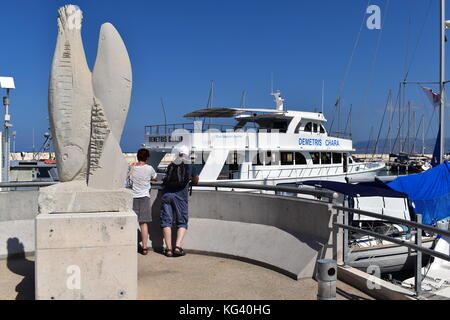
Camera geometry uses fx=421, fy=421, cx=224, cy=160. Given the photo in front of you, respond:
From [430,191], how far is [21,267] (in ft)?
36.1

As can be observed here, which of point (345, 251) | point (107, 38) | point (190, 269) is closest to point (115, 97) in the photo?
point (107, 38)

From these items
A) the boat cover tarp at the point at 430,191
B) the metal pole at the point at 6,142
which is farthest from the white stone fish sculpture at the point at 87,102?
the boat cover tarp at the point at 430,191

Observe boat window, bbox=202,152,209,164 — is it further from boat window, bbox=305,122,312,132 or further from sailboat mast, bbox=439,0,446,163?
sailboat mast, bbox=439,0,446,163

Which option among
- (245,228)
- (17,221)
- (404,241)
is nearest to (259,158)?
(245,228)

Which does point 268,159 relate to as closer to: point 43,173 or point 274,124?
point 274,124

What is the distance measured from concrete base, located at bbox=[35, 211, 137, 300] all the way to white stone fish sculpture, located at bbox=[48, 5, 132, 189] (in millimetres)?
554

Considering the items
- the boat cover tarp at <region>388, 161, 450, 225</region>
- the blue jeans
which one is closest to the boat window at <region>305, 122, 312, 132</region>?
the boat cover tarp at <region>388, 161, 450, 225</region>

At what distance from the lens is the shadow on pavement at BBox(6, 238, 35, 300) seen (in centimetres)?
487

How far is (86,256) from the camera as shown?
4328 millimetres

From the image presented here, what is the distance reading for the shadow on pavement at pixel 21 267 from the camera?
4870mm

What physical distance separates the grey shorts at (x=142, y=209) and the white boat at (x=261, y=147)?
1226 centimetres

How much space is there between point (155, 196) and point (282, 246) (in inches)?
94.6

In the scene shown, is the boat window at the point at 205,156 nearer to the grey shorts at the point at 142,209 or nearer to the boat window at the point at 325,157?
the boat window at the point at 325,157

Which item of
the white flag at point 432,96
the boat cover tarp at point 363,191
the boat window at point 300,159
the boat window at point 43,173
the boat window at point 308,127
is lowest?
the boat cover tarp at point 363,191
